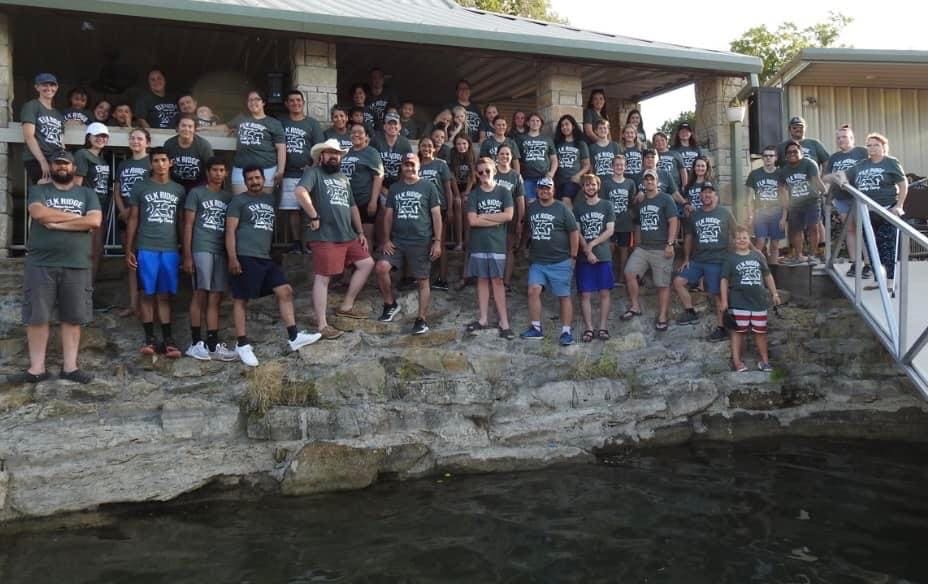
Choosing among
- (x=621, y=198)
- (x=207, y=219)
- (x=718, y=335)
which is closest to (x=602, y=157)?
(x=621, y=198)

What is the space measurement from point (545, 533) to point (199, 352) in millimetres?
3331

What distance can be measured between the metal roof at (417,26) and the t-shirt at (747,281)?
3.31 m

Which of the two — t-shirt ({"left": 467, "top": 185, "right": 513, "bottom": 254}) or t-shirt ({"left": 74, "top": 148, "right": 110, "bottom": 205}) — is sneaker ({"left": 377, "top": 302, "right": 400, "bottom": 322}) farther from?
t-shirt ({"left": 74, "top": 148, "right": 110, "bottom": 205})

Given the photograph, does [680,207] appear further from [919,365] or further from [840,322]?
[919,365]

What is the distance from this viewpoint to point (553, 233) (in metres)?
6.98

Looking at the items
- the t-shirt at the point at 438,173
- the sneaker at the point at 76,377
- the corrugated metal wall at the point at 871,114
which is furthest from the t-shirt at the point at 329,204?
the corrugated metal wall at the point at 871,114

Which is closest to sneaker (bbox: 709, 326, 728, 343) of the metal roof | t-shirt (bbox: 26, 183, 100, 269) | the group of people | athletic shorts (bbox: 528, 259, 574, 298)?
the group of people

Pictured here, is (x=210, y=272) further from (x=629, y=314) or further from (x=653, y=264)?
(x=653, y=264)

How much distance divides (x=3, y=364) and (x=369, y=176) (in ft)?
11.3

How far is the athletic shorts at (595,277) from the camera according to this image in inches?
281

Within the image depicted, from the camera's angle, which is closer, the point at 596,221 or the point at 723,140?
the point at 596,221

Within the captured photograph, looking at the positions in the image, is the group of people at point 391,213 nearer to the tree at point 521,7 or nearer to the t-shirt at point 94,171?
the t-shirt at point 94,171

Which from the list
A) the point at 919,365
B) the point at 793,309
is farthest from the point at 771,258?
the point at 919,365

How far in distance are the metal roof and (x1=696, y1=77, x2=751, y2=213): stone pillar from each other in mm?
294
